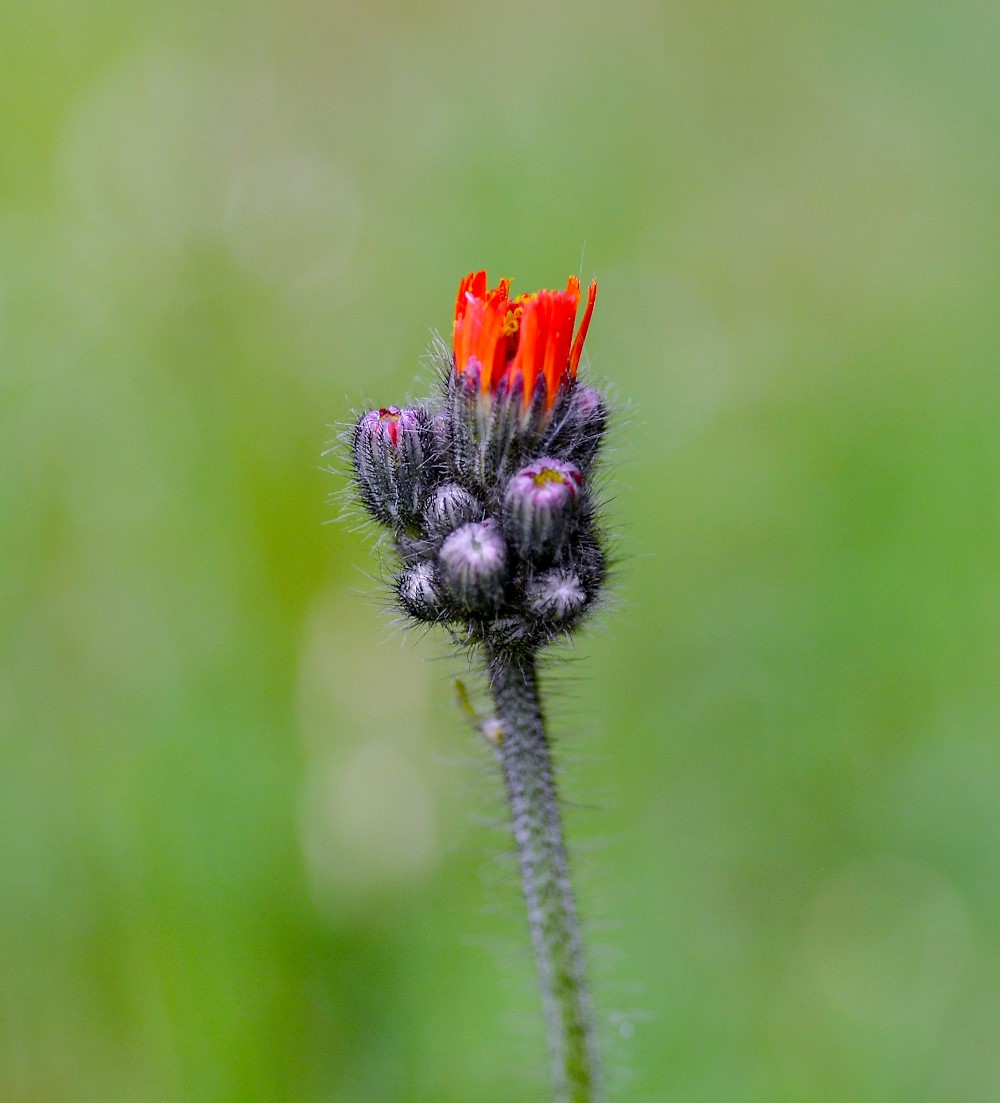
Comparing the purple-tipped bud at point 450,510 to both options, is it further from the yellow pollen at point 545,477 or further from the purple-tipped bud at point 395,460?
the yellow pollen at point 545,477

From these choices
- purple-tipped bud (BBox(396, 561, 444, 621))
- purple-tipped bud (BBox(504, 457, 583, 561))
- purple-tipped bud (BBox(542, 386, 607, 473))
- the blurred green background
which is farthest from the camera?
the blurred green background

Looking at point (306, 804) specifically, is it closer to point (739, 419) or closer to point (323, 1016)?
point (323, 1016)

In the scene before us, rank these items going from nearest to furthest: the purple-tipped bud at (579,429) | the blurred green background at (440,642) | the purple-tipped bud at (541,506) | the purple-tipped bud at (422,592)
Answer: the purple-tipped bud at (541,506) → the purple-tipped bud at (422,592) → the purple-tipped bud at (579,429) → the blurred green background at (440,642)

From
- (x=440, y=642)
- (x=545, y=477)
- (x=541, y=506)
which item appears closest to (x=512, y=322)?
(x=545, y=477)

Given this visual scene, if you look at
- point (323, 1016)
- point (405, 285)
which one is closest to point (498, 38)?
point (405, 285)

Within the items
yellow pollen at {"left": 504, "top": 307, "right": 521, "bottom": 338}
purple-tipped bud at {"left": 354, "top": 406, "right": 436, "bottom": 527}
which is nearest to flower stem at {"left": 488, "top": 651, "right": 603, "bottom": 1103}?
purple-tipped bud at {"left": 354, "top": 406, "right": 436, "bottom": 527}

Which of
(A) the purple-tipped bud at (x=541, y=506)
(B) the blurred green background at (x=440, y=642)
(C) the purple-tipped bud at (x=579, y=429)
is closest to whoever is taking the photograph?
(A) the purple-tipped bud at (x=541, y=506)

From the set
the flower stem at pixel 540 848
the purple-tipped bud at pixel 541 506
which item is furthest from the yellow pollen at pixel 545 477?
the flower stem at pixel 540 848

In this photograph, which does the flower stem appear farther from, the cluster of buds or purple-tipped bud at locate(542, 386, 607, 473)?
purple-tipped bud at locate(542, 386, 607, 473)
